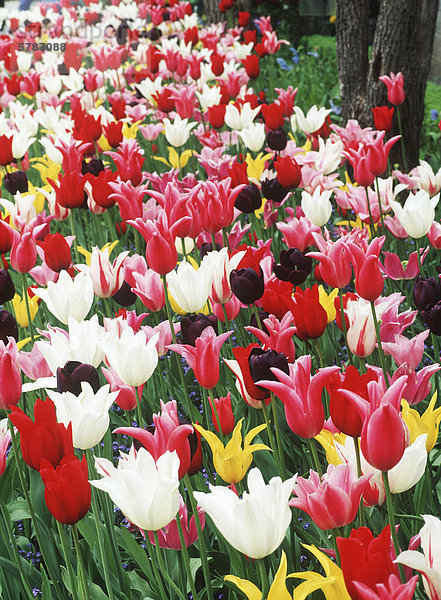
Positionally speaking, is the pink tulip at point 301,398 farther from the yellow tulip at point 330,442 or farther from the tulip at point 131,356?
the tulip at point 131,356

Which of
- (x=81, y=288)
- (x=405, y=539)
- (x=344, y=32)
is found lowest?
(x=405, y=539)

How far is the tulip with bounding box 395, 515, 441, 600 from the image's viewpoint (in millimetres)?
1017

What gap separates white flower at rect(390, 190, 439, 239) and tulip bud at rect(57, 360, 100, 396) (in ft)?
4.19

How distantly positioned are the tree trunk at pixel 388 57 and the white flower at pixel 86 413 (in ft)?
11.4

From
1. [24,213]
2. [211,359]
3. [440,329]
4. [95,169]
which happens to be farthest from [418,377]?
[95,169]

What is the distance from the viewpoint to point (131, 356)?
5.51 feet

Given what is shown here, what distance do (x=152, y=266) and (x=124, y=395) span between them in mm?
411

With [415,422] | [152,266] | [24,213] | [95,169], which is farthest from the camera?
[95,169]

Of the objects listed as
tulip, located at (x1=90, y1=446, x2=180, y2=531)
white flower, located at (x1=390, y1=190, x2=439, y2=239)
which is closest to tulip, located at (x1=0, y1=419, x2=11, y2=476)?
tulip, located at (x1=90, y1=446, x2=180, y2=531)

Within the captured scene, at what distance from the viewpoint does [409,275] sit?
2.81m

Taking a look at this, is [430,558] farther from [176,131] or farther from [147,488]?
[176,131]

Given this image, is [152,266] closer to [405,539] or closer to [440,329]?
[440,329]

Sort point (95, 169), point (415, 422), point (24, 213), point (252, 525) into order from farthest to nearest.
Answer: point (95, 169) < point (24, 213) < point (415, 422) < point (252, 525)

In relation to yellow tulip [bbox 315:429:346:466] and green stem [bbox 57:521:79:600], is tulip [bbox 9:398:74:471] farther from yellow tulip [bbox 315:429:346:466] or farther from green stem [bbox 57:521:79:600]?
yellow tulip [bbox 315:429:346:466]
